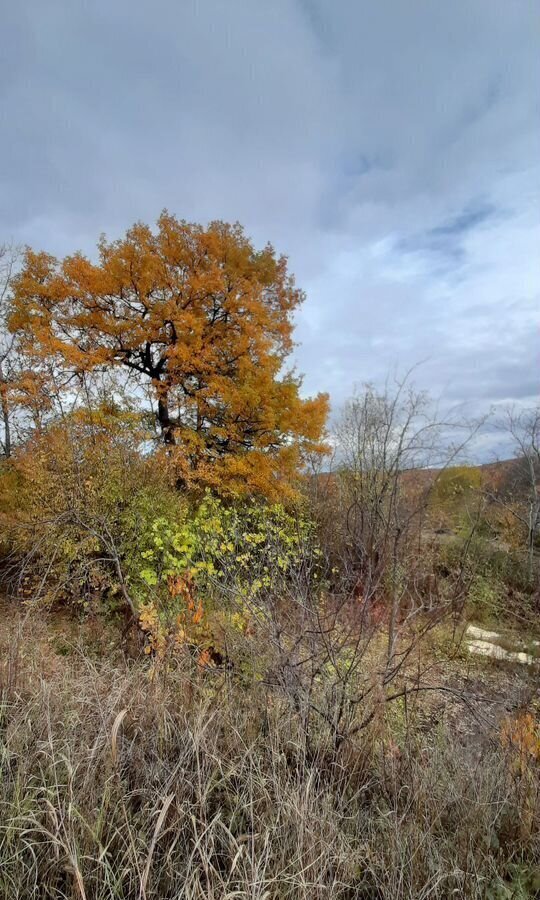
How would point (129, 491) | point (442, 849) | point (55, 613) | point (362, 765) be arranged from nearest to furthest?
point (442, 849) < point (362, 765) < point (129, 491) < point (55, 613)

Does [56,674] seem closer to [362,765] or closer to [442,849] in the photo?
[362,765]

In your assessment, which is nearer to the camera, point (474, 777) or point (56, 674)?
point (474, 777)

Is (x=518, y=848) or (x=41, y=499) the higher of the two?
(x=41, y=499)

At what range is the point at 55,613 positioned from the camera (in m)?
7.36

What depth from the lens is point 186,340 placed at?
1044 cm

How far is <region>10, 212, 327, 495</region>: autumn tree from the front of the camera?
32.7ft

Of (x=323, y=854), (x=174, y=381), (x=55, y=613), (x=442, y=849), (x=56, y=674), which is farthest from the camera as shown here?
(x=174, y=381)

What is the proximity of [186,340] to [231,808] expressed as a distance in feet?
32.0

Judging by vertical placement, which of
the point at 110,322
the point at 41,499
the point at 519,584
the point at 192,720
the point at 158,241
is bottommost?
the point at 519,584

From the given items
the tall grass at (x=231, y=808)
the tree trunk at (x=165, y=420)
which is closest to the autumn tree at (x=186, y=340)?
the tree trunk at (x=165, y=420)

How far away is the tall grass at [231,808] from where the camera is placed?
5.12ft

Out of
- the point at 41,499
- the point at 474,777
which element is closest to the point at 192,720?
the point at 474,777

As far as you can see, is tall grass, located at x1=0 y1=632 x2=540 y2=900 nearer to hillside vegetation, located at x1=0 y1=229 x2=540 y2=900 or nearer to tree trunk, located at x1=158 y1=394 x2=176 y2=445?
hillside vegetation, located at x1=0 y1=229 x2=540 y2=900

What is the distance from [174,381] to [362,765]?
9656 millimetres
